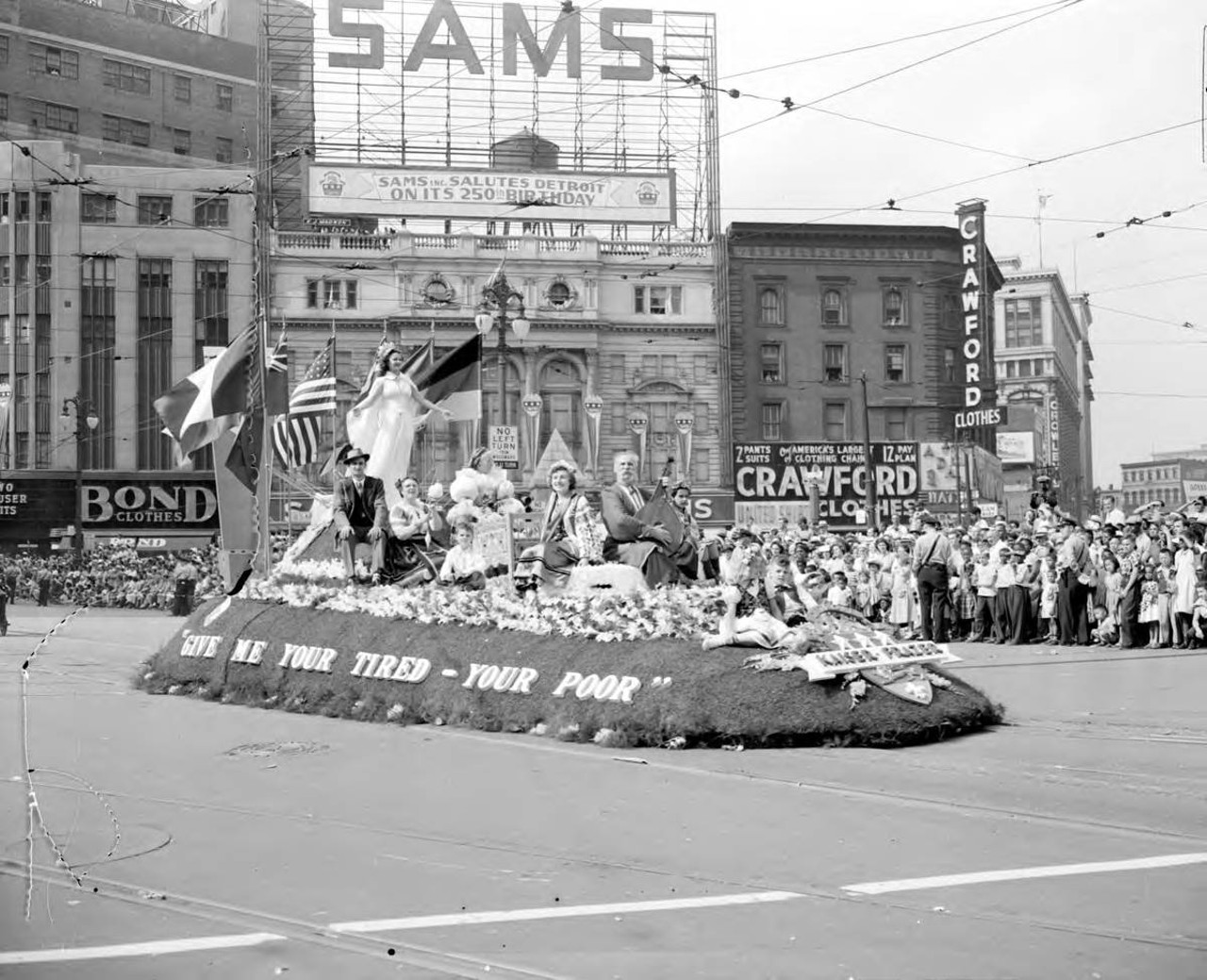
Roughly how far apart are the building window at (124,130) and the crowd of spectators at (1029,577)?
51.7 metres

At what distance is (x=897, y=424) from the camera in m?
64.7

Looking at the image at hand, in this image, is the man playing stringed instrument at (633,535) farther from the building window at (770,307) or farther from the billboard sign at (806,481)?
the building window at (770,307)

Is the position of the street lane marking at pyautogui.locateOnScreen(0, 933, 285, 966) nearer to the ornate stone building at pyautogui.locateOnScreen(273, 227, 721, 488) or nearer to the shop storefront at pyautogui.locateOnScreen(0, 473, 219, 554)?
the shop storefront at pyautogui.locateOnScreen(0, 473, 219, 554)

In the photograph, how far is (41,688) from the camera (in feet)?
53.8

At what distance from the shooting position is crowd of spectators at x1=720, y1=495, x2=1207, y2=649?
62.3ft

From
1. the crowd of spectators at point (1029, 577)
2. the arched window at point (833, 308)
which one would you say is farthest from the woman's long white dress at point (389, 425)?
the arched window at point (833, 308)

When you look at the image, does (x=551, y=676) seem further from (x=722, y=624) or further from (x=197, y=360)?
(x=197, y=360)

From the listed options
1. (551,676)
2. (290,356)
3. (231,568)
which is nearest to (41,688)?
(231,568)

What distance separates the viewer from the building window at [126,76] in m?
66.8

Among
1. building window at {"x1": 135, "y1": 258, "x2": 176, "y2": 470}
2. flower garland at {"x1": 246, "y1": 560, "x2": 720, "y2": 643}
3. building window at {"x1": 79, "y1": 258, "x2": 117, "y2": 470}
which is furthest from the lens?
building window at {"x1": 135, "y1": 258, "x2": 176, "y2": 470}

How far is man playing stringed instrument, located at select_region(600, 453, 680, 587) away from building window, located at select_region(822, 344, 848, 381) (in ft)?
172

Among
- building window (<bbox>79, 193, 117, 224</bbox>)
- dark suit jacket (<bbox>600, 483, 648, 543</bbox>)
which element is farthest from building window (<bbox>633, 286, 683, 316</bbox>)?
dark suit jacket (<bbox>600, 483, 648, 543</bbox>)

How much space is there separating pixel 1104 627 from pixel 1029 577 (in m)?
1.58

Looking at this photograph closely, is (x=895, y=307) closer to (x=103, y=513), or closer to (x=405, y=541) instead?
(x=103, y=513)
